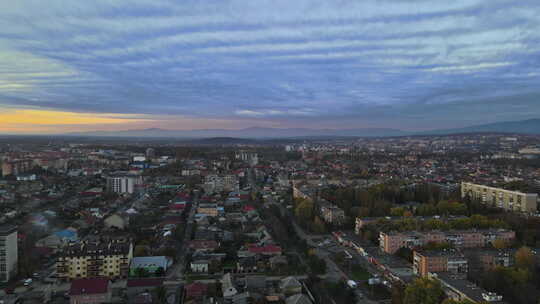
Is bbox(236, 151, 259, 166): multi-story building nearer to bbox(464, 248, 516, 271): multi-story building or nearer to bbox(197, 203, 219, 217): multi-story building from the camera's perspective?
bbox(197, 203, 219, 217): multi-story building

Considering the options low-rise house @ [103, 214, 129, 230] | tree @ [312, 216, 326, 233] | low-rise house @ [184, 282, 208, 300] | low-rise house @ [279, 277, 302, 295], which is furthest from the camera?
low-rise house @ [103, 214, 129, 230]

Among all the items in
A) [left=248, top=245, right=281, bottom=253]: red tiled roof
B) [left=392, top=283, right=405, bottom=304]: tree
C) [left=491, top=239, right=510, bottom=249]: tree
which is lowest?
[left=248, top=245, right=281, bottom=253]: red tiled roof

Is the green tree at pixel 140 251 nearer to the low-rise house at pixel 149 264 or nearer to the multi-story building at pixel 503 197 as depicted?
the low-rise house at pixel 149 264

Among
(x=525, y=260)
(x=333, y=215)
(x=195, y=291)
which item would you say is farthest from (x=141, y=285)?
(x=525, y=260)

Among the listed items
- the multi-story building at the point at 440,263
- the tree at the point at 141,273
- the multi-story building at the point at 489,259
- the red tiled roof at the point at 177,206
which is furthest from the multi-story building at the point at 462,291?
the red tiled roof at the point at 177,206

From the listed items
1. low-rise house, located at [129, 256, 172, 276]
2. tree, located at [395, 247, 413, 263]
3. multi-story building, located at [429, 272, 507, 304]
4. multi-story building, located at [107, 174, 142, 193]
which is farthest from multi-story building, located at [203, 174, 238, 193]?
multi-story building, located at [429, 272, 507, 304]

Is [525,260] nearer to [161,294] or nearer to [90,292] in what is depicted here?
[161,294]
